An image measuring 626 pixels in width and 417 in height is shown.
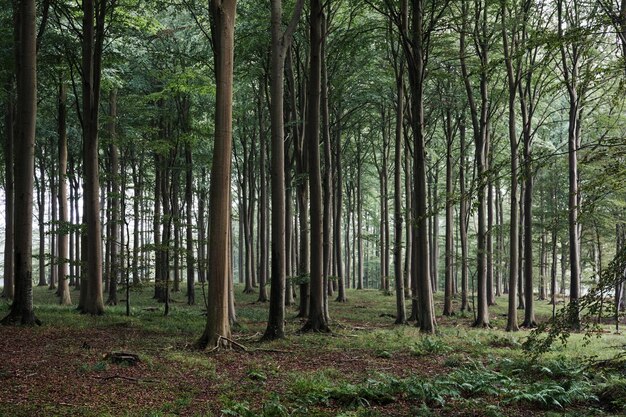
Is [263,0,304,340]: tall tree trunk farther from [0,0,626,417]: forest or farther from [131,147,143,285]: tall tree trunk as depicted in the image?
[131,147,143,285]: tall tree trunk

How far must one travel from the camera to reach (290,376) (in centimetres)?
811

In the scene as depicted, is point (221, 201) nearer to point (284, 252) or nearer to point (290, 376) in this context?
point (284, 252)

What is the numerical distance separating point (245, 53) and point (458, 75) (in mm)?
8159

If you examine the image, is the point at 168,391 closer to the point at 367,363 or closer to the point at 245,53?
the point at 367,363

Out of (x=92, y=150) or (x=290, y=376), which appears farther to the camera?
(x=92, y=150)

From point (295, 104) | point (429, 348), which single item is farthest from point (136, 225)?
point (429, 348)

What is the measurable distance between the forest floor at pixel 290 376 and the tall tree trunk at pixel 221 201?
0.58 meters

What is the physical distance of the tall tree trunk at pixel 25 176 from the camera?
11477 mm

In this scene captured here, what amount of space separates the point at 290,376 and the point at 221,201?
3.87 m

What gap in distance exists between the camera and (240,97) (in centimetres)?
2491

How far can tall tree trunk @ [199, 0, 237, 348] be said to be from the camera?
10078 millimetres

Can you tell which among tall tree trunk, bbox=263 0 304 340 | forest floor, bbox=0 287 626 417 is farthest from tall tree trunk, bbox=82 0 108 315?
tall tree trunk, bbox=263 0 304 340

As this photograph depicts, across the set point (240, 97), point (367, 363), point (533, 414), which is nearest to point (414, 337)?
point (367, 363)

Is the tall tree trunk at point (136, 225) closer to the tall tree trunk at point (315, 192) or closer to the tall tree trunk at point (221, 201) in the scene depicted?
the tall tree trunk at point (221, 201)
